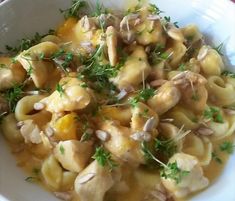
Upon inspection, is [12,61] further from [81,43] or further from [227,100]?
[227,100]

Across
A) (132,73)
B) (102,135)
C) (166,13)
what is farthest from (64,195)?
(166,13)

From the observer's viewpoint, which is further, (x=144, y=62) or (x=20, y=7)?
(x=20, y=7)

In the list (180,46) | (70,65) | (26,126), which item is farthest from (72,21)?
(26,126)

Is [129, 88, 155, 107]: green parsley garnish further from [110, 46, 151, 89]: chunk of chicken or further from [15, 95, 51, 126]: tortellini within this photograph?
[15, 95, 51, 126]: tortellini

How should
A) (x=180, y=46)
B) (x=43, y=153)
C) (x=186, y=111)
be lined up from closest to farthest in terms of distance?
1. (x=43, y=153)
2. (x=186, y=111)
3. (x=180, y=46)

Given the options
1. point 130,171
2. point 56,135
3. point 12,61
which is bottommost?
point 130,171

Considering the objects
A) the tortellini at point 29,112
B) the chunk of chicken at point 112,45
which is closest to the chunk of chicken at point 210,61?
the chunk of chicken at point 112,45

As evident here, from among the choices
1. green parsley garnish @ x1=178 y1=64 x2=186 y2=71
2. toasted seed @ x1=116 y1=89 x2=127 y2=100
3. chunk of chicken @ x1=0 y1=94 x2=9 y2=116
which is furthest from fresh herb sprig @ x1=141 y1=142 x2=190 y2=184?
chunk of chicken @ x1=0 y1=94 x2=9 y2=116
